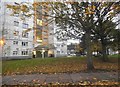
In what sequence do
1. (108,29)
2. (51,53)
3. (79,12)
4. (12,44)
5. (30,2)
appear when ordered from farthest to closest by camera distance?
(51,53) → (12,44) → (108,29) → (79,12) → (30,2)

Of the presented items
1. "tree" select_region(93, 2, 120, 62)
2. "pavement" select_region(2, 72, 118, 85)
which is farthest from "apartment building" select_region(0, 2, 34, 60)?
"pavement" select_region(2, 72, 118, 85)

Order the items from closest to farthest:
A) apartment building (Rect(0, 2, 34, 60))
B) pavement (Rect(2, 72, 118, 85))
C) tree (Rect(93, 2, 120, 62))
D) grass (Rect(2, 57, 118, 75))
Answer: pavement (Rect(2, 72, 118, 85))
tree (Rect(93, 2, 120, 62))
grass (Rect(2, 57, 118, 75))
apartment building (Rect(0, 2, 34, 60))

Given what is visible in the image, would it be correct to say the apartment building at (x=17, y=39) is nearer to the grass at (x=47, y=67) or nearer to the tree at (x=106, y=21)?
the tree at (x=106, y=21)

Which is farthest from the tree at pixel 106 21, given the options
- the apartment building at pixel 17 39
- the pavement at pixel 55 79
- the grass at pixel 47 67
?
the apartment building at pixel 17 39

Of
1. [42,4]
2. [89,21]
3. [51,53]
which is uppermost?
[42,4]

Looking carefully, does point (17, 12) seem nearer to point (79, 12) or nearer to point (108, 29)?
point (79, 12)

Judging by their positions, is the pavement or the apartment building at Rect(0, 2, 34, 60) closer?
the pavement

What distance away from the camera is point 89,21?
14383 mm

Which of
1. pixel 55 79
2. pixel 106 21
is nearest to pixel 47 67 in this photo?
pixel 106 21

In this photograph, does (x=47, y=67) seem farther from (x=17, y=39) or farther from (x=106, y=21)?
(x=17, y=39)

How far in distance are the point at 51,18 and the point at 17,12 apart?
9.03ft

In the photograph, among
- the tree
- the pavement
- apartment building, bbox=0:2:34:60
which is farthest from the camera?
apartment building, bbox=0:2:34:60

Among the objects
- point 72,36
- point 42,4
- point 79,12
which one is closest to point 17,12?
point 42,4

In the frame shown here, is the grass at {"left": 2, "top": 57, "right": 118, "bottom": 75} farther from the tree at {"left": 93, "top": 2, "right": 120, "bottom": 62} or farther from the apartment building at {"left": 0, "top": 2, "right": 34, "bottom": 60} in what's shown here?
the apartment building at {"left": 0, "top": 2, "right": 34, "bottom": 60}
